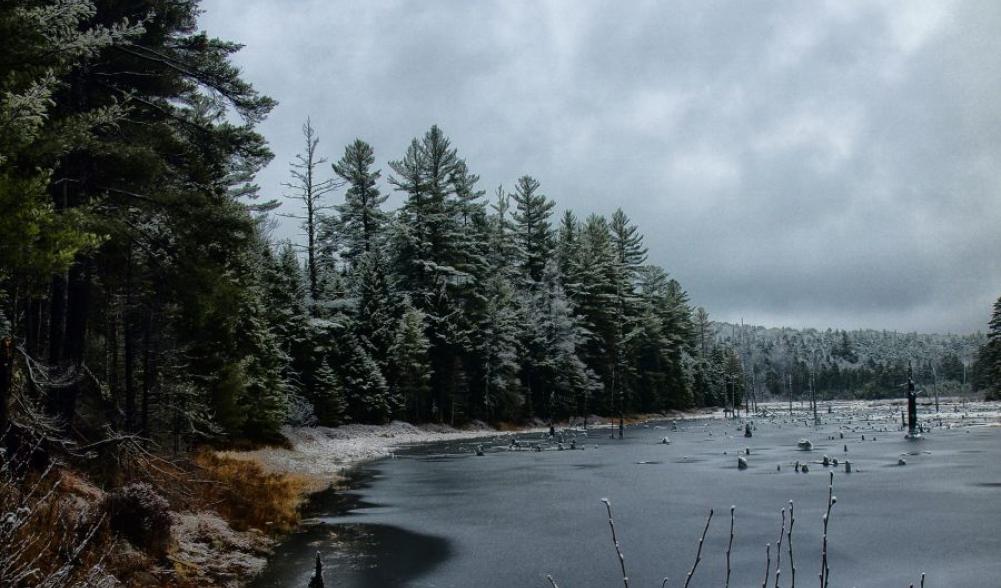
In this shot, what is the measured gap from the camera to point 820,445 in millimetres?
38031

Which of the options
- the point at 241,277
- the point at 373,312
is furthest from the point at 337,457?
the point at 373,312

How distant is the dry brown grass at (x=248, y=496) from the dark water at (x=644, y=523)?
71 centimetres

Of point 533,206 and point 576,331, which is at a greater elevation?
point 533,206

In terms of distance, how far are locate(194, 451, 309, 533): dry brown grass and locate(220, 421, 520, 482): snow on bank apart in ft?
11.1

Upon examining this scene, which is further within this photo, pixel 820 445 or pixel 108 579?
pixel 820 445

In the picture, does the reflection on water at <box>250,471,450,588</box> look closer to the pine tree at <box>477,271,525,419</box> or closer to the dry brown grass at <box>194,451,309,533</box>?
the dry brown grass at <box>194,451,309,533</box>

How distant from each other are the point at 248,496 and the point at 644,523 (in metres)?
8.85

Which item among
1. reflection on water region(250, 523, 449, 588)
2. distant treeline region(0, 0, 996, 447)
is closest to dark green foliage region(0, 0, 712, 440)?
distant treeline region(0, 0, 996, 447)

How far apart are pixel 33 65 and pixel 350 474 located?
20.1 meters

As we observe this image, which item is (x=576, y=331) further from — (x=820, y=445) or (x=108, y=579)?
(x=108, y=579)

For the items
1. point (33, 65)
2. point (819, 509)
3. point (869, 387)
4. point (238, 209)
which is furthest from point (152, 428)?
point (869, 387)

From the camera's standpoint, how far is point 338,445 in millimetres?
35906

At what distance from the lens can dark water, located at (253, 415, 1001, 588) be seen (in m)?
11.6

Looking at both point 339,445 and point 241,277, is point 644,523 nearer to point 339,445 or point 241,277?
point 241,277
